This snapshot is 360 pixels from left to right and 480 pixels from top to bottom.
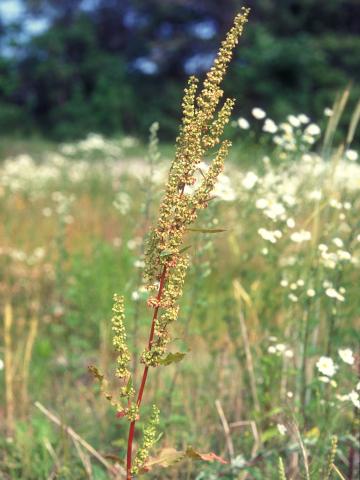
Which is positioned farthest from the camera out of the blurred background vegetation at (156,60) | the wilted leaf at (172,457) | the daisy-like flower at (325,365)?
the blurred background vegetation at (156,60)

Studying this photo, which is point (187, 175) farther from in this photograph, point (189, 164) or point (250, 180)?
point (250, 180)

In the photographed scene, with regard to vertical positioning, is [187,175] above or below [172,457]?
above

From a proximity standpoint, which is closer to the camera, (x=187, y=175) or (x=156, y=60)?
(x=187, y=175)

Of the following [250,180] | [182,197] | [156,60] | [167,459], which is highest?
[156,60]

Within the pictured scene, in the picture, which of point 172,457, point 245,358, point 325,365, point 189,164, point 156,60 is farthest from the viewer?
point 156,60

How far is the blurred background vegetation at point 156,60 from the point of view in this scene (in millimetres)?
28594

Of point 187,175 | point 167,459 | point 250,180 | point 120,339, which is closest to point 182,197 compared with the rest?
point 187,175

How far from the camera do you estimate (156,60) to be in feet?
111

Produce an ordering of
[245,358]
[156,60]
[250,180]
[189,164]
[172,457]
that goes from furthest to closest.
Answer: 1. [156,60]
2. [245,358]
3. [250,180]
4. [172,457]
5. [189,164]

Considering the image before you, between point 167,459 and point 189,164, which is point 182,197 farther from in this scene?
point 167,459

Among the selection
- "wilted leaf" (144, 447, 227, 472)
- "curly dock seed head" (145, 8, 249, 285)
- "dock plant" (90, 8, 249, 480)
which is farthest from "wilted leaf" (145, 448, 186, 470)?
"curly dock seed head" (145, 8, 249, 285)

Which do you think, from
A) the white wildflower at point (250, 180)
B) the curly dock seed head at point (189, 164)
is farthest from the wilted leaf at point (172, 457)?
the white wildflower at point (250, 180)

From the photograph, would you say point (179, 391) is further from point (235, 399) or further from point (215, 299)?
point (215, 299)

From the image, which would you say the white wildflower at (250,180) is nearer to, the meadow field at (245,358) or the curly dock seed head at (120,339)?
the meadow field at (245,358)
